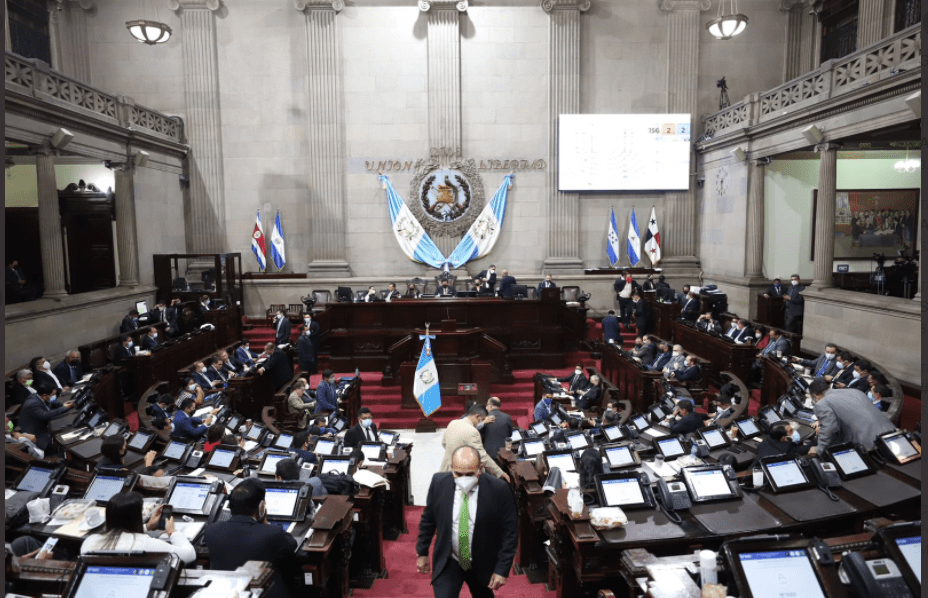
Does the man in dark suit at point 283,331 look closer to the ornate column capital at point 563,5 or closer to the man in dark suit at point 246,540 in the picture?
the man in dark suit at point 246,540

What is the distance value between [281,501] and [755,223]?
15464mm

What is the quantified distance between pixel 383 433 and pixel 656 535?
17.8 ft

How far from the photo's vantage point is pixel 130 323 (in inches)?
571

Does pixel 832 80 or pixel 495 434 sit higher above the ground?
pixel 832 80

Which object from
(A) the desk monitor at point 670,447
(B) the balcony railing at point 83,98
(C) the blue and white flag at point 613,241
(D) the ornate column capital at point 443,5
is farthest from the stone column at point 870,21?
(B) the balcony railing at point 83,98

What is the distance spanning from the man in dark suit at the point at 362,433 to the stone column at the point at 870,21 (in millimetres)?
14837

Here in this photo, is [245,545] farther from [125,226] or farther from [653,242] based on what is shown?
[653,242]

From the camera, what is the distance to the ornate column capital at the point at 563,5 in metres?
19.0

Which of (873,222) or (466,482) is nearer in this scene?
(466,482)

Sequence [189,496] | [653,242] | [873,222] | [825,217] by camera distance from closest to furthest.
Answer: [189,496] → [825,217] → [873,222] → [653,242]

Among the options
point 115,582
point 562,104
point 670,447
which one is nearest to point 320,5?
point 562,104

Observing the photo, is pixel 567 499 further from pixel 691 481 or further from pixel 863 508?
pixel 863 508

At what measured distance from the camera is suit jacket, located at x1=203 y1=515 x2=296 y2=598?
3.85 metres

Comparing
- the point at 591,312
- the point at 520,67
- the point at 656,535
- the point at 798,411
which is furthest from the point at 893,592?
the point at 520,67
